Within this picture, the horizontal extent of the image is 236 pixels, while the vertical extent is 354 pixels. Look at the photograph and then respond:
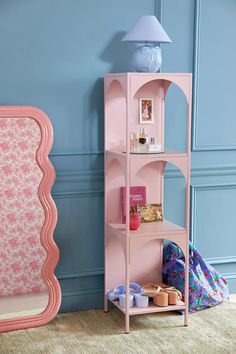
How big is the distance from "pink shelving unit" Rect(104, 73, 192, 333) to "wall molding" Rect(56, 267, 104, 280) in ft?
0.20

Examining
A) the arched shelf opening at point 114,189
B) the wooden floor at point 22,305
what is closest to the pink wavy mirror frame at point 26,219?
the wooden floor at point 22,305

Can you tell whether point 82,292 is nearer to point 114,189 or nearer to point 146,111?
point 114,189

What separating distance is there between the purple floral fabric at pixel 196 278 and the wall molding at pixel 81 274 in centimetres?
40

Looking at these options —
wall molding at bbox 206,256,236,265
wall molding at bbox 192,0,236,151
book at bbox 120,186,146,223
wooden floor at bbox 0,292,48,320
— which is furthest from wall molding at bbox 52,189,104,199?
wall molding at bbox 206,256,236,265

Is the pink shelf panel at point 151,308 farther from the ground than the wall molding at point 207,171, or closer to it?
closer to it

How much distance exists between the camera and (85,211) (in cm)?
346

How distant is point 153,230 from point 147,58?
92 centimetres

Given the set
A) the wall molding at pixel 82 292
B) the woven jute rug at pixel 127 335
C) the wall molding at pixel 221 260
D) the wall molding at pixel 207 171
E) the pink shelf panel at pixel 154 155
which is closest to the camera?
the woven jute rug at pixel 127 335

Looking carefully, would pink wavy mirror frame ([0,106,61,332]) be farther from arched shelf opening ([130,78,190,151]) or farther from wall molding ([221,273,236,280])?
wall molding ([221,273,236,280])

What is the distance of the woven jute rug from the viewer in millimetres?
3006

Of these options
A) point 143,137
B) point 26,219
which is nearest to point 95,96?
point 143,137

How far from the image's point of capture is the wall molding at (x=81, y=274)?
11.3 ft

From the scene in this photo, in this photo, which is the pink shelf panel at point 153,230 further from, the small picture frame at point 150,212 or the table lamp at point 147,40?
the table lamp at point 147,40

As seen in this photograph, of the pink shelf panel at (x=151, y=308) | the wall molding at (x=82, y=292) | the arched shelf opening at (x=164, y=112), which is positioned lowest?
the pink shelf panel at (x=151, y=308)
